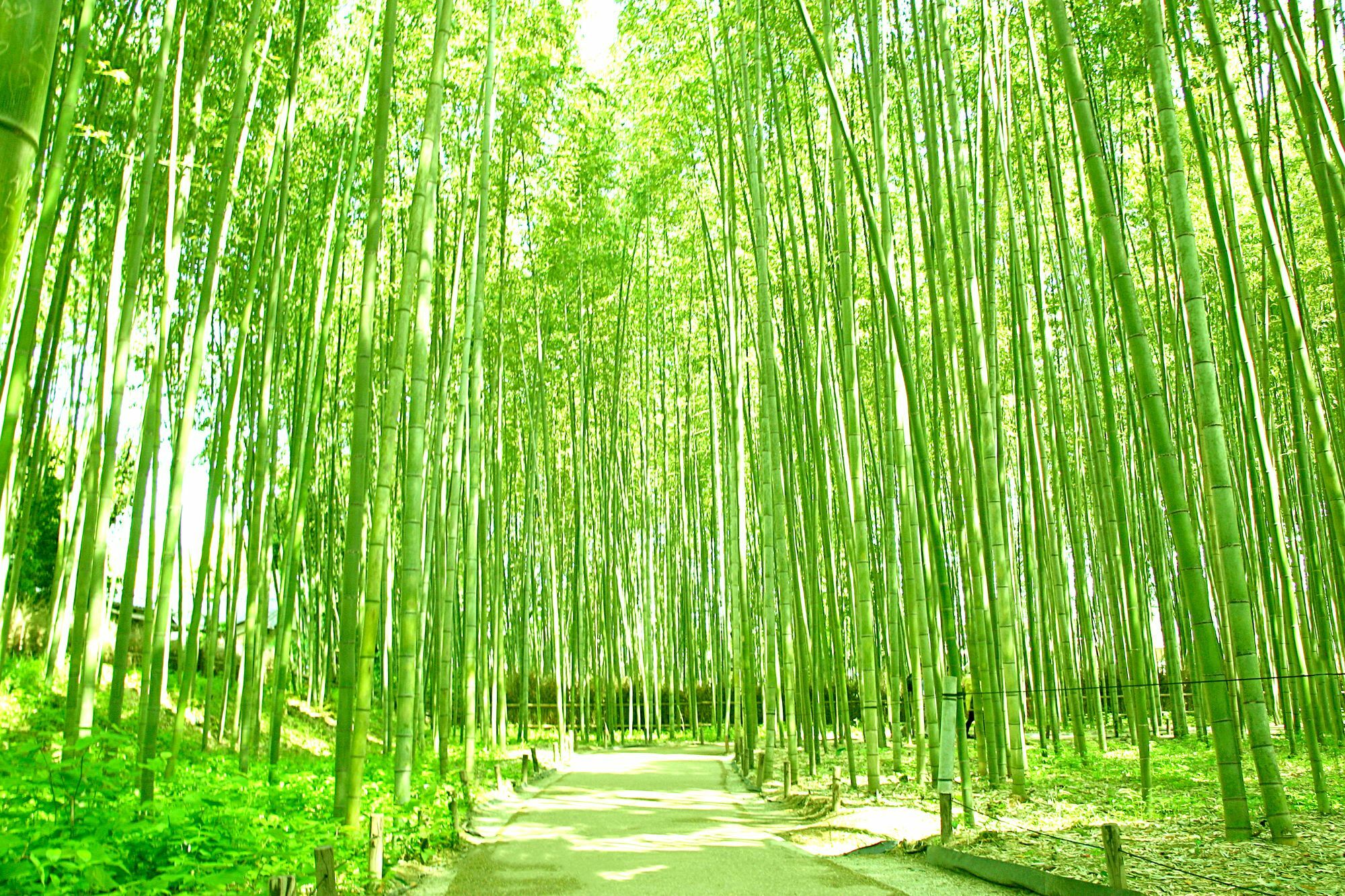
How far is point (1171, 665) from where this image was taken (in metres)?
5.62

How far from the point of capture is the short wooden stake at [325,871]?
248cm

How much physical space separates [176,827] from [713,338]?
874 cm

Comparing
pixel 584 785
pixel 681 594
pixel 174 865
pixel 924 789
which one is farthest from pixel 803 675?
pixel 681 594

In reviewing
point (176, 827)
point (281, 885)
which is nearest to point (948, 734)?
point (281, 885)

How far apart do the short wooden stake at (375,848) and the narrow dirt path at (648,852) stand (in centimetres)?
41

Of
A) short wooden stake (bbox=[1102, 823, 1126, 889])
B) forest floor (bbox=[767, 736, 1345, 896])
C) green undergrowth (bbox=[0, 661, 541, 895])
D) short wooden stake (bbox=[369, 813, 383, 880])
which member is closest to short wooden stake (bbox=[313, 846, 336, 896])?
green undergrowth (bbox=[0, 661, 541, 895])

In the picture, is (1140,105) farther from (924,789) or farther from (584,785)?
(584,785)

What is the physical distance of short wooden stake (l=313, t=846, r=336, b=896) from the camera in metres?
2.48

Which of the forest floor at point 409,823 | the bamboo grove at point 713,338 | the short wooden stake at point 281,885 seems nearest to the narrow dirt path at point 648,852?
the forest floor at point 409,823

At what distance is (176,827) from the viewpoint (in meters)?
2.78

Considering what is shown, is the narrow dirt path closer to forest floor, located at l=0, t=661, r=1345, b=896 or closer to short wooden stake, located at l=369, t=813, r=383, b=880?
forest floor, located at l=0, t=661, r=1345, b=896

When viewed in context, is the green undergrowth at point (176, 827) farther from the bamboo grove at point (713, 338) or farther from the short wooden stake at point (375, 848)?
the bamboo grove at point (713, 338)

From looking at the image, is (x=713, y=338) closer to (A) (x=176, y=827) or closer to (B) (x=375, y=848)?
(B) (x=375, y=848)

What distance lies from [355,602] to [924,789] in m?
3.42
